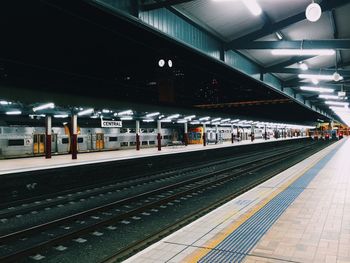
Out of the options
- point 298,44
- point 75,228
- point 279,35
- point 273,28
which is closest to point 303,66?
point 279,35

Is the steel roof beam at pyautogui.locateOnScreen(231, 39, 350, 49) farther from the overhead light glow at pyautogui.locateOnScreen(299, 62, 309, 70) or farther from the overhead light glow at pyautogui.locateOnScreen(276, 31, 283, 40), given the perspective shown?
the overhead light glow at pyautogui.locateOnScreen(299, 62, 309, 70)

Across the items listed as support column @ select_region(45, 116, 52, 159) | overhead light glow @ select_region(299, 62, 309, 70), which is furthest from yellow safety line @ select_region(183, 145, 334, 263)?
support column @ select_region(45, 116, 52, 159)

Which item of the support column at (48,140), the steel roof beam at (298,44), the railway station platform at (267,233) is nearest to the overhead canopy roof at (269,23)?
the steel roof beam at (298,44)

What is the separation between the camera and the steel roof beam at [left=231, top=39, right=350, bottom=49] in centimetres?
898

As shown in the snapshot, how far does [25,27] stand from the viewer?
8.51 metres

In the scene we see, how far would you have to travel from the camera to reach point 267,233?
15.4ft

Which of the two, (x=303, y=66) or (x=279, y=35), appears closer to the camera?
(x=279, y=35)

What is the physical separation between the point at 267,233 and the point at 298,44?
262 inches

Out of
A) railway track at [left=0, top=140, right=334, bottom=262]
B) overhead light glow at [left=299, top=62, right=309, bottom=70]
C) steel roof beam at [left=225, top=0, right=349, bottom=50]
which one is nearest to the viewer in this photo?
railway track at [left=0, top=140, right=334, bottom=262]

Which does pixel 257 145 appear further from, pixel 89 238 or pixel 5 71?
pixel 89 238

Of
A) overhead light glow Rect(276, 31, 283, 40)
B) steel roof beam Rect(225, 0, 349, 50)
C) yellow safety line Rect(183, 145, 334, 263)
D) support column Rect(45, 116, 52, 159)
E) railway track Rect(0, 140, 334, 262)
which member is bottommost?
railway track Rect(0, 140, 334, 262)

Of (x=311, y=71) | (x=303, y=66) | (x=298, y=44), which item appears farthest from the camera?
(x=311, y=71)

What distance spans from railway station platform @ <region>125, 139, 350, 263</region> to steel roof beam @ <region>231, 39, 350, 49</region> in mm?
4342

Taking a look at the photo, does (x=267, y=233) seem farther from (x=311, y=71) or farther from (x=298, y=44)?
(x=311, y=71)
